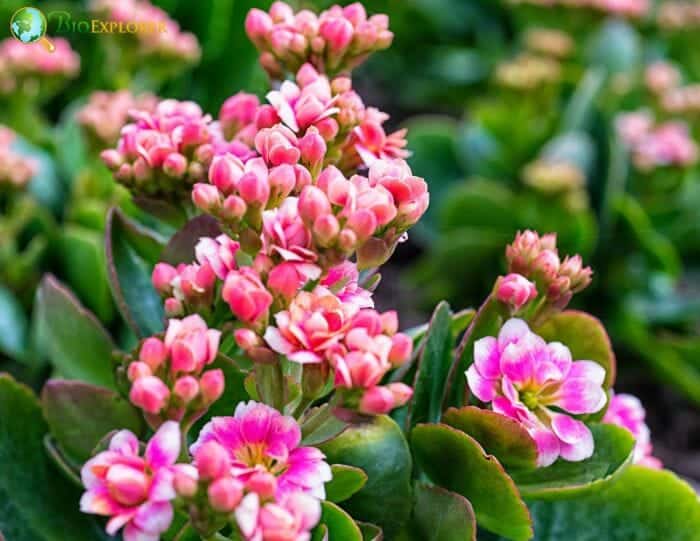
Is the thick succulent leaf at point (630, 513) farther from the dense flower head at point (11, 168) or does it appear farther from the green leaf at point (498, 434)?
the dense flower head at point (11, 168)

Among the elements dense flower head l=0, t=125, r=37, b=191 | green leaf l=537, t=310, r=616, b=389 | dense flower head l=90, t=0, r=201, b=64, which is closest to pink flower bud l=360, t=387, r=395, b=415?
green leaf l=537, t=310, r=616, b=389

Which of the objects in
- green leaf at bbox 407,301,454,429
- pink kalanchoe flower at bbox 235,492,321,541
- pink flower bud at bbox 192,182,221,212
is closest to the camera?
pink kalanchoe flower at bbox 235,492,321,541

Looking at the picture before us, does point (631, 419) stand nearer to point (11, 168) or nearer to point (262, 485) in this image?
point (262, 485)

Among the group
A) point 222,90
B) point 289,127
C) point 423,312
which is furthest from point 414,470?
point 423,312

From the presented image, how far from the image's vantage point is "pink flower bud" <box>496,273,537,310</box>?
24.8 inches

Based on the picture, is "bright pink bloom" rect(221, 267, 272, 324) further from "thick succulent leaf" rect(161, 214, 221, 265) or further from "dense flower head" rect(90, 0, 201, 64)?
"dense flower head" rect(90, 0, 201, 64)

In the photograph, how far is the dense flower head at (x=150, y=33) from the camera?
4.28 feet

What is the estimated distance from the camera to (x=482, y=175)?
1.92 metres

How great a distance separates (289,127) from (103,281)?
55 centimetres

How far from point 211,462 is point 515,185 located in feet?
4.93

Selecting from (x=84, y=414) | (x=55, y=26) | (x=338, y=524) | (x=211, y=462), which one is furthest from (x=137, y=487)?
(x=55, y=26)

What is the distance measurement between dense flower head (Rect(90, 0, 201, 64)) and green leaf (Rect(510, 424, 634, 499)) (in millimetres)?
862

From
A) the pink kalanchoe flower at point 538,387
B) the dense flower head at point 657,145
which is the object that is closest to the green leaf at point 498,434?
the pink kalanchoe flower at point 538,387

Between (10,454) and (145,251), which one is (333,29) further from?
(10,454)
